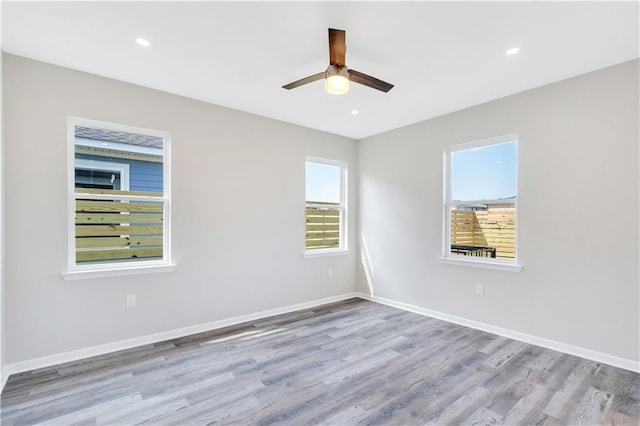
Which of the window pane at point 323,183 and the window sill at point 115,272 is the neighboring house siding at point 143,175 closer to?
the window sill at point 115,272

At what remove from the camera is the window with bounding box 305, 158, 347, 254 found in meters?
4.84

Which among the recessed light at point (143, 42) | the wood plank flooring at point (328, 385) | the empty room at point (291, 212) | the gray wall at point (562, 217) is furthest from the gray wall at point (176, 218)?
the gray wall at point (562, 217)

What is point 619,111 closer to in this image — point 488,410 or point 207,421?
point 488,410

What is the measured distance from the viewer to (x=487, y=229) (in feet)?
Result: 12.3

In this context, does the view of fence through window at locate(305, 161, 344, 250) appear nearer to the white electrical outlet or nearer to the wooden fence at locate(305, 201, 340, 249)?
the wooden fence at locate(305, 201, 340, 249)

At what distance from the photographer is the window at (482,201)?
140 inches

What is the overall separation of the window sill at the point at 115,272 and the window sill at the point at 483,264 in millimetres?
3383

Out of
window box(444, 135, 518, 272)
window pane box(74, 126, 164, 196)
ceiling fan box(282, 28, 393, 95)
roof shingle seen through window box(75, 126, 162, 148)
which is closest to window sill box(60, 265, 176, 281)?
window pane box(74, 126, 164, 196)

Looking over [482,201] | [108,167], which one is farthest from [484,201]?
[108,167]

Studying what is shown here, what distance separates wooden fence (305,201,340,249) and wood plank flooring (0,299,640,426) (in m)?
1.68

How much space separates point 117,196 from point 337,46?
265cm

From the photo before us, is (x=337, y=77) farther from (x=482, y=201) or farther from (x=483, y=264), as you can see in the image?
(x=483, y=264)

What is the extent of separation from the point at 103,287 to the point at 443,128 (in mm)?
4365

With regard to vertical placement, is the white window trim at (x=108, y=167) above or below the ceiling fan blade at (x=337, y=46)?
below
